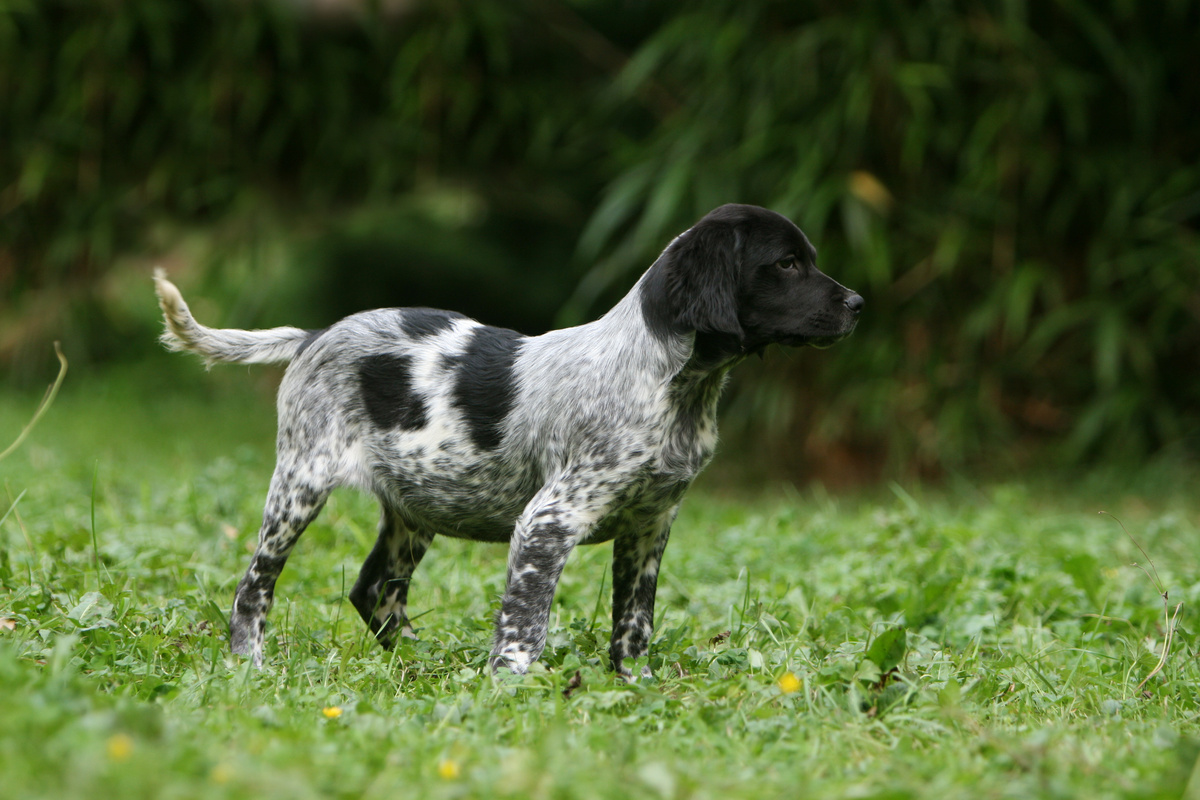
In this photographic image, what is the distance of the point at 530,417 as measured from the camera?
3.19 m

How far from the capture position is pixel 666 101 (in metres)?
8.02

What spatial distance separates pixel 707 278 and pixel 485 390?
711mm

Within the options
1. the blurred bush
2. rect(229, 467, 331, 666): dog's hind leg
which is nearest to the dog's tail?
rect(229, 467, 331, 666): dog's hind leg

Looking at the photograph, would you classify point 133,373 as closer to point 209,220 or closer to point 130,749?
point 209,220

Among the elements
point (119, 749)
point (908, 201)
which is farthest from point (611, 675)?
point (908, 201)

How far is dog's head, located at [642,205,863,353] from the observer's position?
9.89ft

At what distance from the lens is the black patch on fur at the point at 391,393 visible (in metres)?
3.31

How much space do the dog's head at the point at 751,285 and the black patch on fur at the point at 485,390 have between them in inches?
18.5

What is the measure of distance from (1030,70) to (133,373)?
7126mm

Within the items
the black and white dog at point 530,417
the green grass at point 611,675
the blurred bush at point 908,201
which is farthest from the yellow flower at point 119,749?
the blurred bush at point 908,201

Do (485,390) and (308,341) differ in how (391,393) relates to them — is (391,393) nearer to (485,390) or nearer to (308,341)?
(485,390)

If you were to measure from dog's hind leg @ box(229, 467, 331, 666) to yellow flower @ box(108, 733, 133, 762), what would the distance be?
1.39 m

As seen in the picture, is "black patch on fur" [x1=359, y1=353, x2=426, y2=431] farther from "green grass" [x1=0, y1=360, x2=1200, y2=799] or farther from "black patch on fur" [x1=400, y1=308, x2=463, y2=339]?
"green grass" [x1=0, y1=360, x2=1200, y2=799]

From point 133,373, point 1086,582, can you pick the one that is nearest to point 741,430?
point 1086,582
